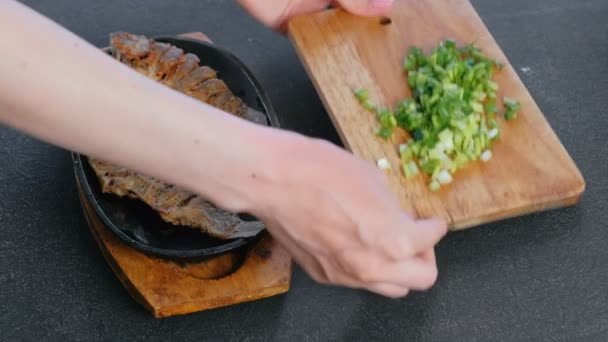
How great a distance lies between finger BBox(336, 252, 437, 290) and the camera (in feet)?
3.61

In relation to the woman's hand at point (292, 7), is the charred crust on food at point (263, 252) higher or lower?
lower

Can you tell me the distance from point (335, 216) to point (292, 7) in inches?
33.5

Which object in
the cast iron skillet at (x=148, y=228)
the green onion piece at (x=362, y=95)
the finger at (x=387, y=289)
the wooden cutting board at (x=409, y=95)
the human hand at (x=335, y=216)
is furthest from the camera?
the green onion piece at (x=362, y=95)

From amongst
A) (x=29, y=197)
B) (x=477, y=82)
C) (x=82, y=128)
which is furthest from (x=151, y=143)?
(x=477, y=82)

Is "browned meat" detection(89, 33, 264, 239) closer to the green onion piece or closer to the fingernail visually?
the green onion piece

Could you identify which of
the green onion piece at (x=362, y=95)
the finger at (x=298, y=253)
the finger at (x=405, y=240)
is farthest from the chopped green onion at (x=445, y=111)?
the finger at (x=298, y=253)

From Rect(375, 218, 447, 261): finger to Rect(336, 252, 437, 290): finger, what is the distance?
0.02 metres

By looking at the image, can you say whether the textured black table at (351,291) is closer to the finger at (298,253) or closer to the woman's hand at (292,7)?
the woman's hand at (292,7)

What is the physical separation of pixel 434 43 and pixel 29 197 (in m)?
1.00

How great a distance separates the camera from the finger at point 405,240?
3.54ft

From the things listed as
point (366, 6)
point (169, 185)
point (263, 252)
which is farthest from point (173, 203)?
point (366, 6)

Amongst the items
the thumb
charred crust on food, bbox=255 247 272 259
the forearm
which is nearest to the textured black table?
charred crust on food, bbox=255 247 272 259

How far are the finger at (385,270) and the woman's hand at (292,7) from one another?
0.77 metres

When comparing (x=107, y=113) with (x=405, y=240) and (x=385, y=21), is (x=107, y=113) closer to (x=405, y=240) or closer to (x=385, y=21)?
(x=405, y=240)
